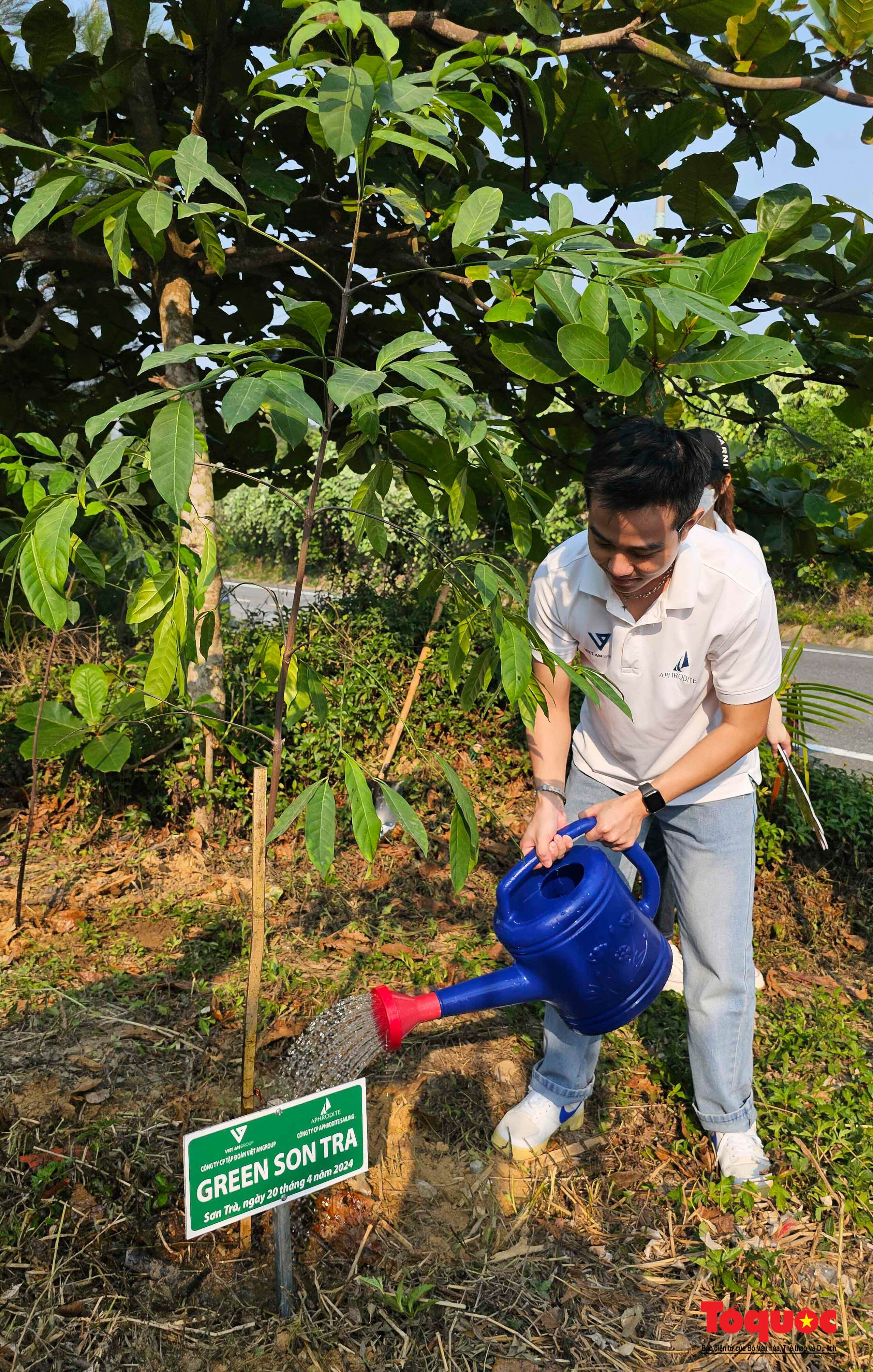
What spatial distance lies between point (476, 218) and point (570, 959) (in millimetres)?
1102

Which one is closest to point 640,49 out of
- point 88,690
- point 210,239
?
point 210,239

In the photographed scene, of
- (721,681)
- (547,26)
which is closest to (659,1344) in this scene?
(721,681)

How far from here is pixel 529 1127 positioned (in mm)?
1906

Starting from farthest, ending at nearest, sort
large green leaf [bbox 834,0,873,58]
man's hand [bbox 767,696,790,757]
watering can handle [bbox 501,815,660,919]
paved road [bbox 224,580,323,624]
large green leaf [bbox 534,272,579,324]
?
paved road [bbox 224,580,323,624], man's hand [bbox 767,696,790,757], large green leaf [bbox 834,0,873,58], watering can handle [bbox 501,815,660,919], large green leaf [bbox 534,272,579,324]

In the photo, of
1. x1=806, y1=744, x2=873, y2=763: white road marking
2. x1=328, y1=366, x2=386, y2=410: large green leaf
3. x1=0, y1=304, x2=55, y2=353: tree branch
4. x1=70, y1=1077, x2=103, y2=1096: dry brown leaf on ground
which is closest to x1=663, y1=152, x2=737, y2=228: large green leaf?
x1=328, y1=366, x2=386, y2=410: large green leaf

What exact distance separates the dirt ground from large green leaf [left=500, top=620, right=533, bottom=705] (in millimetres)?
1108

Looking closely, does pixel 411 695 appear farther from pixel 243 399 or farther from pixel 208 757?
pixel 243 399

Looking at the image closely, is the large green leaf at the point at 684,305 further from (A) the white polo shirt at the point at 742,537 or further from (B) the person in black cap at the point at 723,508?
(A) the white polo shirt at the point at 742,537

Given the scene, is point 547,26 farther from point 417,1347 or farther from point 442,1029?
point 417,1347

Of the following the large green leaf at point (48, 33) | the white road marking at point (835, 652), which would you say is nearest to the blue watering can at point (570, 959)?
the large green leaf at point (48, 33)

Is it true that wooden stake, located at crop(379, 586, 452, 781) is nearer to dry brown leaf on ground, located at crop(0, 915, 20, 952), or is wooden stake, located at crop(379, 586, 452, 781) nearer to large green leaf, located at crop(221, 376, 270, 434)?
dry brown leaf on ground, located at crop(0, 915, 20, 952)

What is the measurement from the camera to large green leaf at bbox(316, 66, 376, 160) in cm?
92

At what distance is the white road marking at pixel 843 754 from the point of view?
5637 mm

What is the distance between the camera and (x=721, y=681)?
66.2 inches
